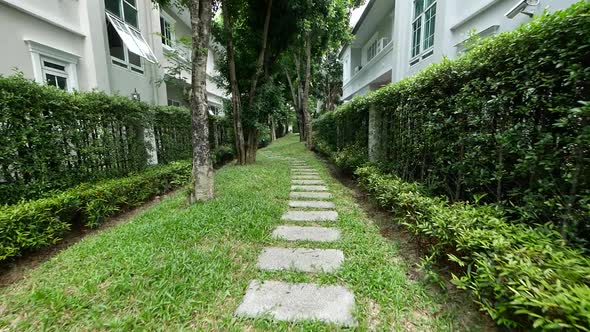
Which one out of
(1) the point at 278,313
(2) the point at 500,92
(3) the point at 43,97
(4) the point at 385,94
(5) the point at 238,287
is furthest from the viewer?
(4) the point at 385,94

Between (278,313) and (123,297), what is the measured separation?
1222 millimetres

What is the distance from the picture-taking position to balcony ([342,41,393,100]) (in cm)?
1083

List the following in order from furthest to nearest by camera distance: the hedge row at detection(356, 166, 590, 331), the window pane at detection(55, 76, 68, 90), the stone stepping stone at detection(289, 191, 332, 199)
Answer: the window pane at detection(55, 76, 68, 90) < the stone stepping stone at detection(289, 191, 332, 199) < the hedge row at detection(356, 166, 590, 331)

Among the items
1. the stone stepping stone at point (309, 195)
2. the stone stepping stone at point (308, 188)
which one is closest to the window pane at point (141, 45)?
the stone stepping stone at point (308, 188)

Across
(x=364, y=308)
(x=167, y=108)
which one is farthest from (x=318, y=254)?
(x=167, y=108)

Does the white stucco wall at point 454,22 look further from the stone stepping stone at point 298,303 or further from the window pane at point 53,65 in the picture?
the window pane at point 53,65

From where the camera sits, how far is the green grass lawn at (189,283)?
5.64 ft

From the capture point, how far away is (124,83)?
8.45 metres

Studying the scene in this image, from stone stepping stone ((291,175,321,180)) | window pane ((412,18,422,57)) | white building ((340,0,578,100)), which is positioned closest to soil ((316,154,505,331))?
stone stepping stone ((291,175,321,180))

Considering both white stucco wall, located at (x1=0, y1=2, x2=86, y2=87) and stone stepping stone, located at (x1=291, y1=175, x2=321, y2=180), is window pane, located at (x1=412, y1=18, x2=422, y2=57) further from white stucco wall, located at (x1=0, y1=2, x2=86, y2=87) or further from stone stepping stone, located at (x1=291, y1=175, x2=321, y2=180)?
white stucco wall, located at (x1=0, y1=2, x2=86, y2=87)

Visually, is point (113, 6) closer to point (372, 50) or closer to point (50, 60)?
point (50, 60)

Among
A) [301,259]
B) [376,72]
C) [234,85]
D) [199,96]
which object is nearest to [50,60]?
[234,85]

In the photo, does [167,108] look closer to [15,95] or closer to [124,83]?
[124,83]

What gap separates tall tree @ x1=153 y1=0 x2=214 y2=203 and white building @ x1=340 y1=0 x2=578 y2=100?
12.1 feet
